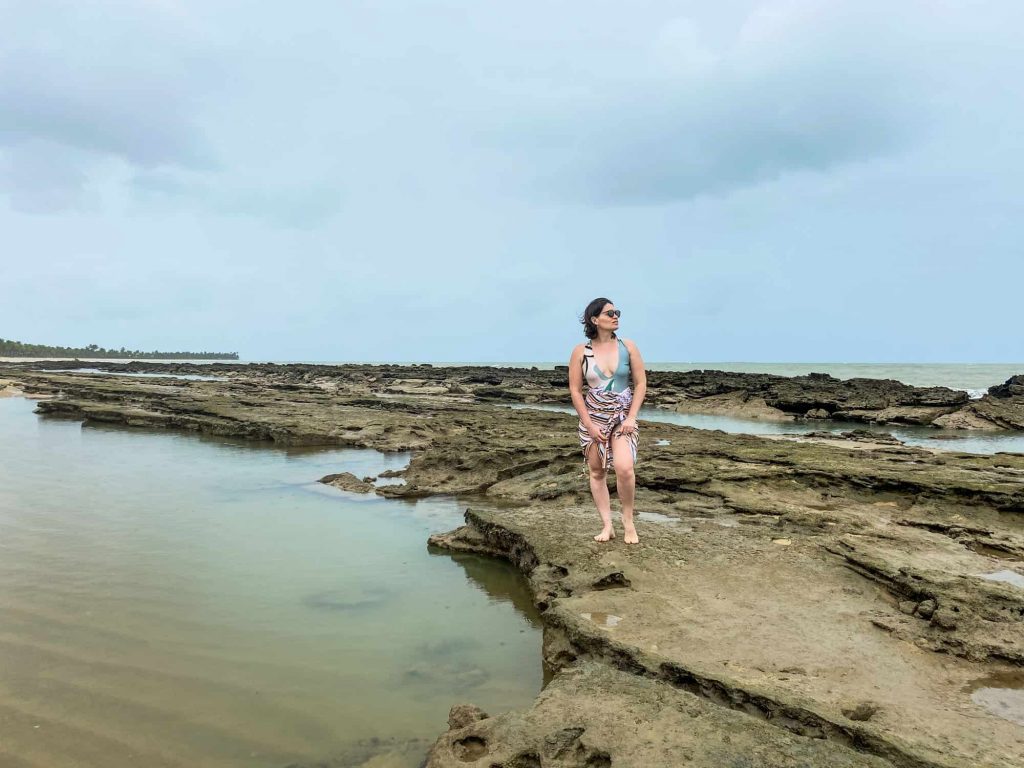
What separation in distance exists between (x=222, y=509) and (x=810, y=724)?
6.35 meters

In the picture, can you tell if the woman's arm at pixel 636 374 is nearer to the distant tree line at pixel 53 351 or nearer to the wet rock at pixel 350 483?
the wet rock at pixel 350 483

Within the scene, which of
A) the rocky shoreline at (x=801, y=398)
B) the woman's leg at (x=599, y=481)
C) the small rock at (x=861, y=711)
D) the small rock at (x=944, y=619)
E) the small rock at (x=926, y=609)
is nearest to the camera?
the small rock at (x=861, y=711)

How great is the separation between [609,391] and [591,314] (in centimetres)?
63

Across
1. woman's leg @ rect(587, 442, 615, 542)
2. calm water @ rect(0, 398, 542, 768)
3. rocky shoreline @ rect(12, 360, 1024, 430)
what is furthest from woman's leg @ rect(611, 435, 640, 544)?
rocky shoreline @ rect(12, 360, 1024, 430)

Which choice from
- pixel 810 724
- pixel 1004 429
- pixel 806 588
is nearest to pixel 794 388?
pixel 1004 429

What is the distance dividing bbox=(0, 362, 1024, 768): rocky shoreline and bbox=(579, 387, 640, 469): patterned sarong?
2.51 feet

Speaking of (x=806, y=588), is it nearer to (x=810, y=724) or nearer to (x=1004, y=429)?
(x=810, y=724)

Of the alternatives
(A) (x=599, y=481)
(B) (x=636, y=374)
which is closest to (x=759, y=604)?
(A) (x=599, y=481)

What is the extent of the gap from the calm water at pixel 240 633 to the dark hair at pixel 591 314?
2.07m

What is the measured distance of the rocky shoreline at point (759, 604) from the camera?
2.34m

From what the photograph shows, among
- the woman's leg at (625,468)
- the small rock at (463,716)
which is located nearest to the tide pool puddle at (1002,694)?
the small rock at (463,716)

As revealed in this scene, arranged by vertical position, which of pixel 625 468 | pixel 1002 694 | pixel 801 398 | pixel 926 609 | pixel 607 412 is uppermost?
pixel 607 412

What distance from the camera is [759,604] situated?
3.69 meters

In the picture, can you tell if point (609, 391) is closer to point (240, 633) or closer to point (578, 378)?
point (578, 378)
